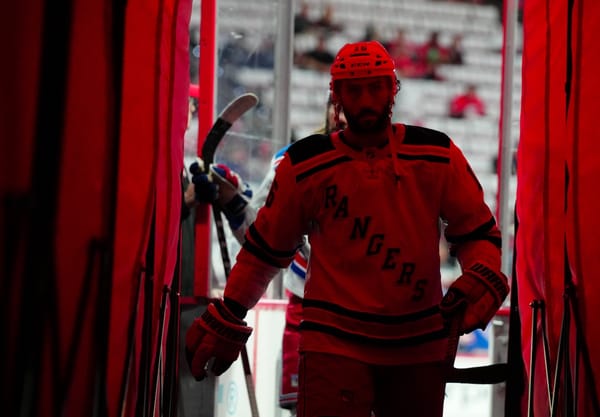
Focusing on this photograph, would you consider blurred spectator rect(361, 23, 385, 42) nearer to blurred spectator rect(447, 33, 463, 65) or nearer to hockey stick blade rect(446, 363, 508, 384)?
blurred spectator rect(447, 33, 463, 65)

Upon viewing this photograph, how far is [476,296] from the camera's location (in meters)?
2.53

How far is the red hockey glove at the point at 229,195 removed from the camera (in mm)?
4035

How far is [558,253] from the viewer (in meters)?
2.58

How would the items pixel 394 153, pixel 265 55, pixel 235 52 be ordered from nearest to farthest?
pixel 394 153 → pixel 235 52 → pixel 265 55

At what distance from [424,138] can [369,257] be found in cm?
34

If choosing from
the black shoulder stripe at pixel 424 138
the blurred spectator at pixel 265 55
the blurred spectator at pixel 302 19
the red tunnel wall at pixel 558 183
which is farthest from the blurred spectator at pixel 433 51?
the black shoulder stripe at pixel 424 138

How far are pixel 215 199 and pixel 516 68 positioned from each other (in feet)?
5.62

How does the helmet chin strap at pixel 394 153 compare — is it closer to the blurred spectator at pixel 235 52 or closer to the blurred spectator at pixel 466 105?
the blurred spectator at pixel 235 52

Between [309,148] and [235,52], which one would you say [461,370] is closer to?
[309,148]

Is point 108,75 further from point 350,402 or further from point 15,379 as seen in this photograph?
point 350,402

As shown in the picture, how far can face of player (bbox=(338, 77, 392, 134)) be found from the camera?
2.62 meters

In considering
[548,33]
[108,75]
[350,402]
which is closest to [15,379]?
[108,75]

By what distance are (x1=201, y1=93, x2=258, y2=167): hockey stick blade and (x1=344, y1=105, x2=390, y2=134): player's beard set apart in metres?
1.39

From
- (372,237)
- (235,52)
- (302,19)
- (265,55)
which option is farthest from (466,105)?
(372,237)
